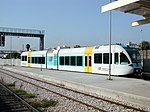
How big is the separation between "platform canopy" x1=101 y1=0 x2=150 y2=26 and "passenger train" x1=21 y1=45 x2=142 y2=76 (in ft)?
21.7

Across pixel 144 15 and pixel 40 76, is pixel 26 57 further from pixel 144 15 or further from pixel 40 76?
pixel 144 15

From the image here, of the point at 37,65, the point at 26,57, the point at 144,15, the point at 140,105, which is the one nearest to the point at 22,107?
the point at 140,105

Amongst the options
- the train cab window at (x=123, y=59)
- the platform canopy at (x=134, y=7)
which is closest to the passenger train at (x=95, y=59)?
the train cab window at (x=123, y=59)

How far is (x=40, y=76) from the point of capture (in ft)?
83.1

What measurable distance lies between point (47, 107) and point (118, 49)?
479 inches

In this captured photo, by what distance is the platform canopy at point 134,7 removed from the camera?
36.4ft

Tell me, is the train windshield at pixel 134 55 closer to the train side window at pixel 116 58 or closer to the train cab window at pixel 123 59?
the train cab window at pixel 123 59

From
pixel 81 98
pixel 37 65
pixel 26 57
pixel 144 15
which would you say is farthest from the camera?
pixel 26 57

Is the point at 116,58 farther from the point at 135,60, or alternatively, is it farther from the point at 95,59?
the point at 95,59

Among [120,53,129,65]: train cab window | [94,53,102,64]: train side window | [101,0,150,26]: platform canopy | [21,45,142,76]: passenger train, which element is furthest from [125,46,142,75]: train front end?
[101,0,150,26]: platform canopy

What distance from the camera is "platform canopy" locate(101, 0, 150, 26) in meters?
11.1

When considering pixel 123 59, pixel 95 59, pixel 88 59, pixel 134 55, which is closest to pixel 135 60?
pixel 134 55

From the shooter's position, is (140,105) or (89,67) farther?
(89,67)

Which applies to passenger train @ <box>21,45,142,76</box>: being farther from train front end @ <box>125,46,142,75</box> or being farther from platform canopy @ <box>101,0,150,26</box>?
platform canopy @ <box>101,0,150,26</box>
